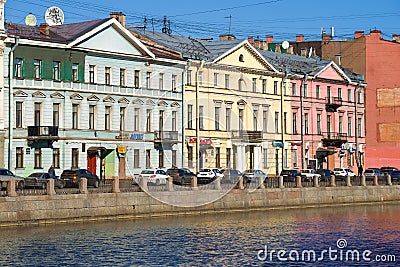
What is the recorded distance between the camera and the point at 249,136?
55531 millimetres

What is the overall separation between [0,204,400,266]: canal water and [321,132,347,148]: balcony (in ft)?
Answer: 93.7

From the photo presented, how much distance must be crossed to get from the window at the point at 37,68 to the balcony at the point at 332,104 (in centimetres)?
2581

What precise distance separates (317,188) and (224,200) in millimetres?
7555

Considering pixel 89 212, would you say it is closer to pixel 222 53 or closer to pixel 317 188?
pixel 317 188

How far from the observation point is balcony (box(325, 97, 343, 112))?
71.9m

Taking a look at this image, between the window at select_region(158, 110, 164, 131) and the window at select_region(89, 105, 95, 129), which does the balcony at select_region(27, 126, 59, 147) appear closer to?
the window at select_region(89, 105, 95, 129)

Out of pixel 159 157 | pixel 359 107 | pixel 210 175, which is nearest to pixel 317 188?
pixel 210 175

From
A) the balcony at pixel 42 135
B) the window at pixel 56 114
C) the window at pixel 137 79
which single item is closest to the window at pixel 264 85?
the window at pixel 137 79

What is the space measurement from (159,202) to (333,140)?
32.8m

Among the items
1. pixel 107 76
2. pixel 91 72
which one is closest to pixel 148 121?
pixel 107 76

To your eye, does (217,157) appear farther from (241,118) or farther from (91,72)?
(91,72)

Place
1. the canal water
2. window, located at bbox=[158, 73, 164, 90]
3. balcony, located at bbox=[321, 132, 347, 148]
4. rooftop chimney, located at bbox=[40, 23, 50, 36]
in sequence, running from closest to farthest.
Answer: the canal water, rooftop chimney, located at bbox=[40, 23, 50, 36], window, located at bbox=[158, 73, 164, 90], balcony, located at bbox=[321, 132, 347, 148]

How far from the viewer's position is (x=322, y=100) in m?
71.7

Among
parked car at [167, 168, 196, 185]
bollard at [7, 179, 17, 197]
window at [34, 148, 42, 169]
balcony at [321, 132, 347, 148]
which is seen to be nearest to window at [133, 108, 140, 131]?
parked car at [167, 168, 196, 185]
